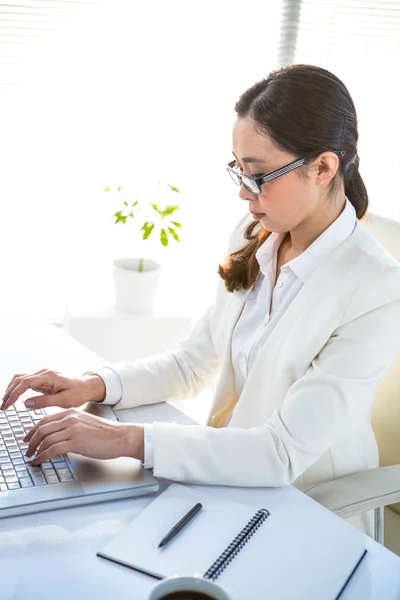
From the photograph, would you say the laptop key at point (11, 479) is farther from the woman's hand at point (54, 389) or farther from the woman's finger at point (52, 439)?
the woman's hand at point (54, 389)

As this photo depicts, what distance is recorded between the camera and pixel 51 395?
4.55 ft

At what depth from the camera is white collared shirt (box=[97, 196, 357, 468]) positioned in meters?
1.45

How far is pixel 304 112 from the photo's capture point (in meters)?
1.35

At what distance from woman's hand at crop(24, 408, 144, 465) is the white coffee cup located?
1.49 ft

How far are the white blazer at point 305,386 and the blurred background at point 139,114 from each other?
1.23 meters

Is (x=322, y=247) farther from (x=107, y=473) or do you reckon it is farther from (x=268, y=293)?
(x=107, y=473)

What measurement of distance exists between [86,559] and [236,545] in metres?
0.19

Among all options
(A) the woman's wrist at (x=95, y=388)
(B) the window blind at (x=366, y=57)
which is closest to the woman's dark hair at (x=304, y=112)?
(A) the woman's wrist at (x=95, y=388)

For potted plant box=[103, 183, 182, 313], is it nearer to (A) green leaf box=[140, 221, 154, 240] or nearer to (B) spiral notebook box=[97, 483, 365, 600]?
(A) green leaf box=[140, 221, 154, 240]

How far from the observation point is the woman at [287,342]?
3.95ft

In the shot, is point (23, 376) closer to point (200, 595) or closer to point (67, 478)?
point (67, 478)

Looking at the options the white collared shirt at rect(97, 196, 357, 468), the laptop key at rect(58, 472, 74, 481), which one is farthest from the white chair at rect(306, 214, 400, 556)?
the laptop key at rect(58, 472, 74, 481)

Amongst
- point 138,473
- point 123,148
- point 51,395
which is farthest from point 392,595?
point 123,148

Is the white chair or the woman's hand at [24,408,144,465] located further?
the white chair
